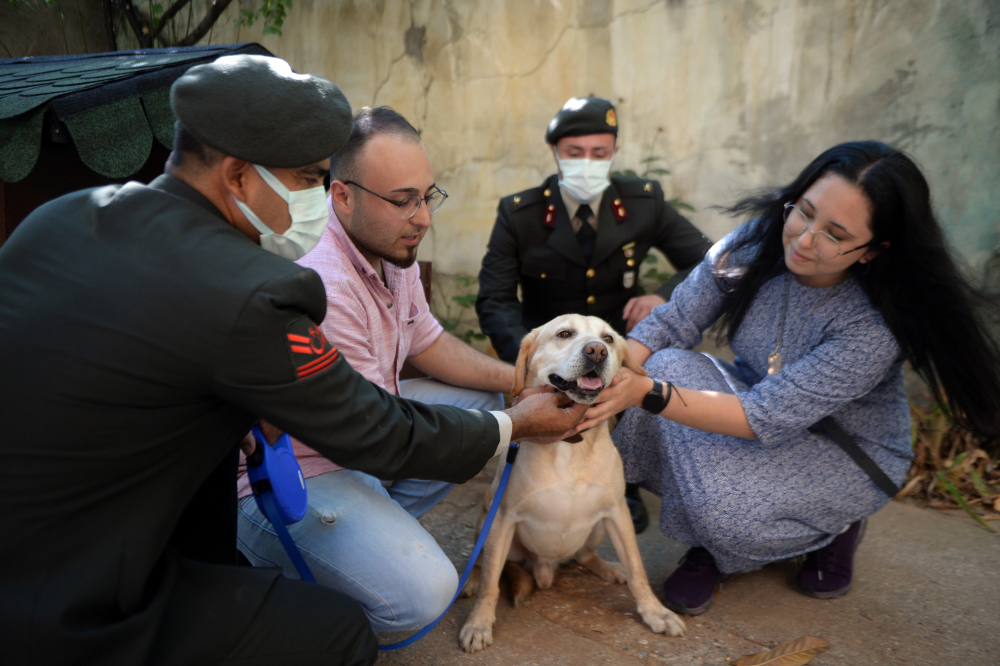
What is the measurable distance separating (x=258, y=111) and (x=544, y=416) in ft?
4.39

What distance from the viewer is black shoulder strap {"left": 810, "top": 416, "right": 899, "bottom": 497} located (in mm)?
2658

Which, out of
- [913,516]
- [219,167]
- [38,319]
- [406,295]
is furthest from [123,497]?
[913,516]

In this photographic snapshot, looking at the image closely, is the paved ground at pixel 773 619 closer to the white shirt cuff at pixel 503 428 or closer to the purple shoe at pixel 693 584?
the purple shoe at pixel 693 584

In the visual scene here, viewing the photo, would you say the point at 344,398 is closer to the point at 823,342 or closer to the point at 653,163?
the point at 823,342

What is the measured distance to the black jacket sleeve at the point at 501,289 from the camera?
12.7ft

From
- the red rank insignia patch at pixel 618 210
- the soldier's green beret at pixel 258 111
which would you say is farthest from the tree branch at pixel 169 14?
the soldier's green beret at pixel 258 111

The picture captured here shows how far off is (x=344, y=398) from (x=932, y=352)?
2194 millimetres

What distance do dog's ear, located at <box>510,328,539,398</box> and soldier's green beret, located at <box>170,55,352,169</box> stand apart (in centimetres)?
125

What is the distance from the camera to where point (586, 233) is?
164 inches

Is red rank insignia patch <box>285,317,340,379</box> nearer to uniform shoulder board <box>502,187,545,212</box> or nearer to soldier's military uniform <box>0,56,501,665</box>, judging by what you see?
soldier's military uniform <box>0,56,501,665</box>

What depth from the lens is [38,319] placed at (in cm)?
144

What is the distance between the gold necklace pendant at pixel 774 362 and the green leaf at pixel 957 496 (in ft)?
5.82

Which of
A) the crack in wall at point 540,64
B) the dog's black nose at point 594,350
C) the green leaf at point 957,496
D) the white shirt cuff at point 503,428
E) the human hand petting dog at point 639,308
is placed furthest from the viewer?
the crack in wall at point 540,64

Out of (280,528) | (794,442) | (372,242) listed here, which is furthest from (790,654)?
(372,242)
